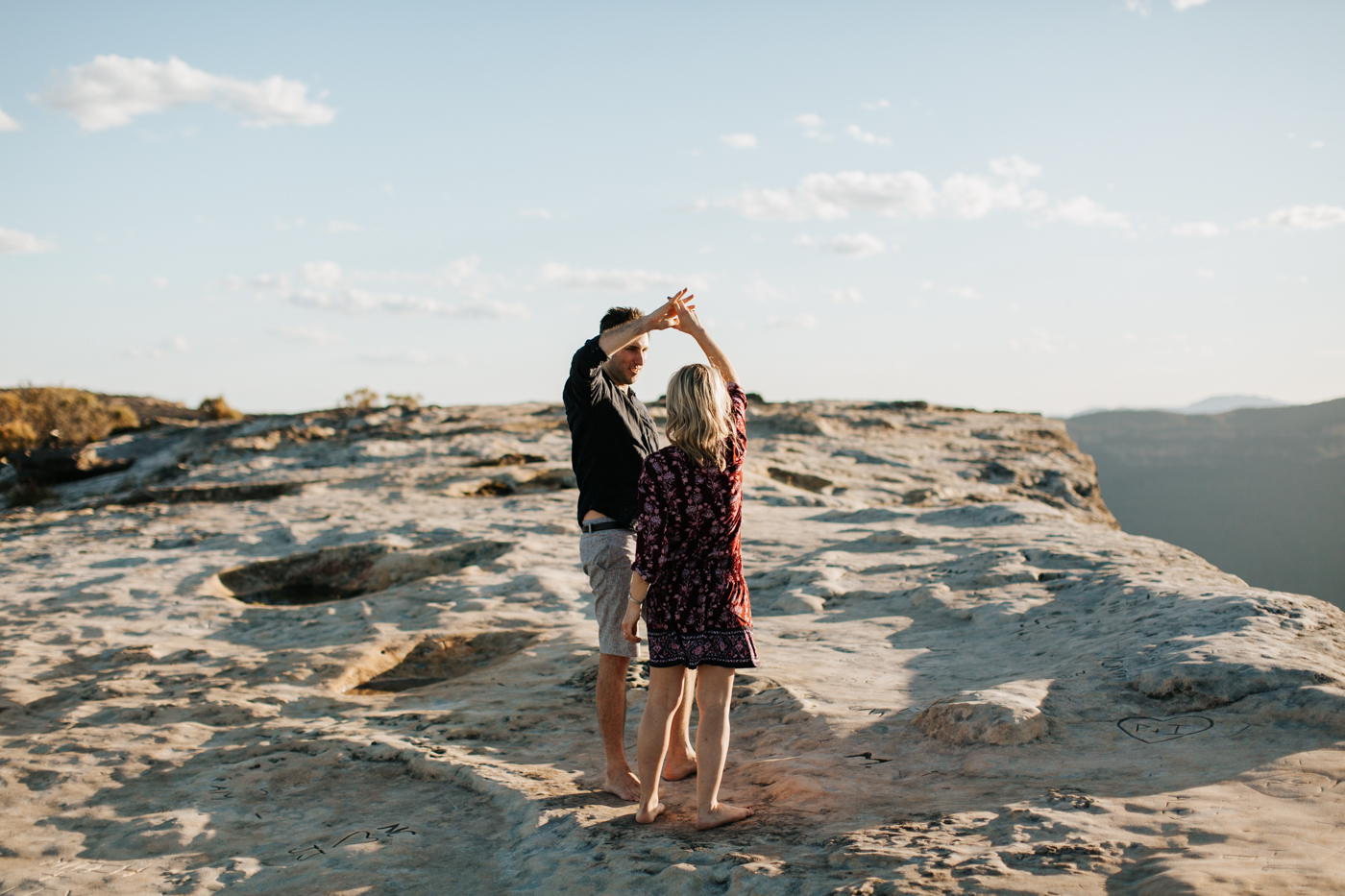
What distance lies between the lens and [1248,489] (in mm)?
56969

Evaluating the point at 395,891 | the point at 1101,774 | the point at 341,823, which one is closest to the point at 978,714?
the point at 1101,774

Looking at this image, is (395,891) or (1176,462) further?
(1176,462)

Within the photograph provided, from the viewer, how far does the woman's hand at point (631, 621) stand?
2947 mm

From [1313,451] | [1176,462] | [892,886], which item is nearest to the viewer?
[892,886]

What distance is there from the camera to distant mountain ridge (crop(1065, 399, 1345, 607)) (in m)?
51.8

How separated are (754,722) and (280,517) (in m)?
6.75

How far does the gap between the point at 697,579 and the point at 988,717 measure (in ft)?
4.40

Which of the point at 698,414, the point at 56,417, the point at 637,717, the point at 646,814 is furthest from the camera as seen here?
the point at 56,417

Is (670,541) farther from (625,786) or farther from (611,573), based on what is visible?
(625,786)

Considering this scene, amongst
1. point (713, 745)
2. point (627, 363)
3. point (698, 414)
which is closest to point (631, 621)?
point (713, 745)

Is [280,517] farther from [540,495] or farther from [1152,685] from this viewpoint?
[1152,685]

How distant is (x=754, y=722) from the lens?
12.8ft

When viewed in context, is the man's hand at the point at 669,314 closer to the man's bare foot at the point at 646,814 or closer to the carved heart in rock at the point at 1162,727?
the man's bare foot at the point at 646,814

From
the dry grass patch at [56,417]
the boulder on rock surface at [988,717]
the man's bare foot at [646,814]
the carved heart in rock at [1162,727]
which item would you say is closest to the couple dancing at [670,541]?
the man's bare foot at [646,814]
